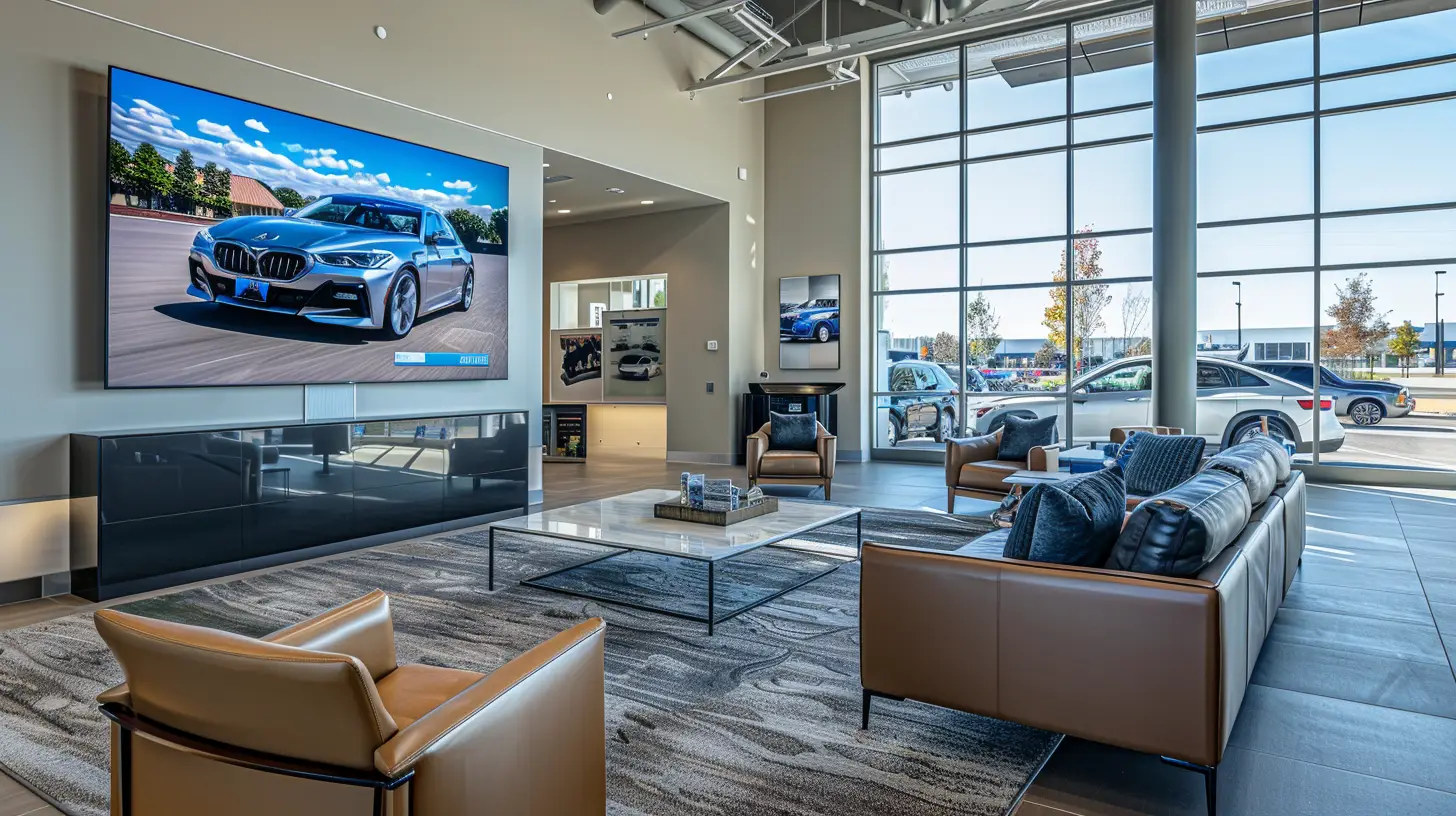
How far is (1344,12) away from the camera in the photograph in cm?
838

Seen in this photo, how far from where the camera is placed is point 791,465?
739cm

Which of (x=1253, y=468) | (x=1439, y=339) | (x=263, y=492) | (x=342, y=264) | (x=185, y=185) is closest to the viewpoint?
(x=1253, y=468)

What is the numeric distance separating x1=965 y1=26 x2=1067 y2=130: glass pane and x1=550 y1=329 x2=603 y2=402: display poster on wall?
20.0 ft

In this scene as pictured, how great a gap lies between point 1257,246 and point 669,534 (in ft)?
26.1

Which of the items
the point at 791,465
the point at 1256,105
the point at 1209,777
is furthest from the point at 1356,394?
the point at 1209,777

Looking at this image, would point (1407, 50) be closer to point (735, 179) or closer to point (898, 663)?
point (735, 179)

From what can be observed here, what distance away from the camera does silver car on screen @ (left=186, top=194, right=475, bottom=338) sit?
5043 mm

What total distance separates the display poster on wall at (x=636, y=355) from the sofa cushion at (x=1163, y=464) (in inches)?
276

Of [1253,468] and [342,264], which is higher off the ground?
[342,264]

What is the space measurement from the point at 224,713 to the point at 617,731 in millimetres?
1487

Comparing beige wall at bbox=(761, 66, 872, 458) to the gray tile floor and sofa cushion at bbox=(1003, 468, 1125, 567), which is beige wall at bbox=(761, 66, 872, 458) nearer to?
the gray tile floor

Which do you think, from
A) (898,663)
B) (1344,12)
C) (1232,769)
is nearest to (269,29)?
(898,663)

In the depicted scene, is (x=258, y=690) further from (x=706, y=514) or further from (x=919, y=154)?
(x=919, y=154)

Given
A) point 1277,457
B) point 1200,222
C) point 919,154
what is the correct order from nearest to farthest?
point 1277,457
point 1200,222
point 919,154
